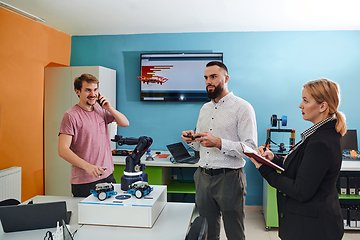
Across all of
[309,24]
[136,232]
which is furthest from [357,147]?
[136,232]

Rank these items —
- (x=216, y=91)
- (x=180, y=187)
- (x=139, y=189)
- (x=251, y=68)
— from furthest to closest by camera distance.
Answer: (x=251, y=68), (x=180, y=187), (x=216, y=91), (x=139, y=189)

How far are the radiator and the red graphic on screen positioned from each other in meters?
2.02

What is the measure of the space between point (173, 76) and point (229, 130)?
6.91ft

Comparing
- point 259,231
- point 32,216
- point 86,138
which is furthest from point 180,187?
point 32,216

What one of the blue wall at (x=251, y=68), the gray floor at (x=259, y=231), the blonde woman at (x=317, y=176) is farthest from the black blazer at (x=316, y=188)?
the blue wall at (x=251, y=68)

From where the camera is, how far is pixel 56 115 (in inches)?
145

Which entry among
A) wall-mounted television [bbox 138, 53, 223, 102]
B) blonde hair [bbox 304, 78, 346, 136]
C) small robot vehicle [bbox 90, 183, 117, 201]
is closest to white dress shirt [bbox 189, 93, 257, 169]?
blonde hair [bbox 304, 78, 346, 136]

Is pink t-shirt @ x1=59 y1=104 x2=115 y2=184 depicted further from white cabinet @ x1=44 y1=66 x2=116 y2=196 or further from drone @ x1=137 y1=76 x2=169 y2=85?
drone @ x1=137 y1=76 x2=169 y2=85

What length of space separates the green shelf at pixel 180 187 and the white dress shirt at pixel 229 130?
155 cm

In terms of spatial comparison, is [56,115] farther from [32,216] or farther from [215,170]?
[215,170]

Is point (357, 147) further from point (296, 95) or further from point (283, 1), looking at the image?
point (283, 1)

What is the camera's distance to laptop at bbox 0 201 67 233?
141 cm

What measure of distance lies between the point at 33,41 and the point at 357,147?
458 centimetres

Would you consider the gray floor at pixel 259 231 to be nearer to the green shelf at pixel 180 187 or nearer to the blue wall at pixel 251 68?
the blue wall at pixel 251 68
